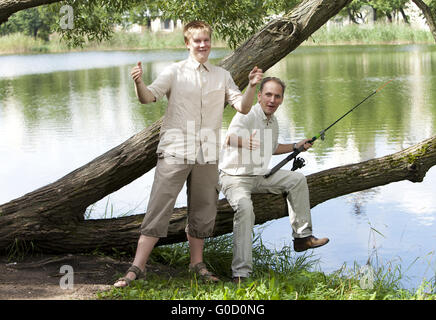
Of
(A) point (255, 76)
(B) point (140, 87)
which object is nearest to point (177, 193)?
(B) point (140, 87)

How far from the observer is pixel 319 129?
43.0 feet

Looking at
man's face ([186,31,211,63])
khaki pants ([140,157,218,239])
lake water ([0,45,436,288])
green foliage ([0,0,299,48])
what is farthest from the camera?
green foliage ([0,0,299,48])

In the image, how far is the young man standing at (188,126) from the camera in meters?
4.49

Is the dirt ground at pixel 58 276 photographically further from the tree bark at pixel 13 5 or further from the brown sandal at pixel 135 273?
the tree bark at pixel 13 5

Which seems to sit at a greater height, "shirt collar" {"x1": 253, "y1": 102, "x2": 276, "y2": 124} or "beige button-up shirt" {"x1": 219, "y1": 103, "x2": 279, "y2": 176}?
"shirt collar" {"x1": 253, "y1": 102, "x2": 276, "y2": 124}

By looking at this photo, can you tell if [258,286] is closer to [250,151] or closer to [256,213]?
[250,151]

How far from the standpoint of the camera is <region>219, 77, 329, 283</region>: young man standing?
479 centimetres

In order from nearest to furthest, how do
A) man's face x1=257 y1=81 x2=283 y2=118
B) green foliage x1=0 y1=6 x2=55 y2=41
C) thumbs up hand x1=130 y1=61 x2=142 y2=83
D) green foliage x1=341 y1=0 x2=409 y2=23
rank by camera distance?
1. thumbs up hand x1=130 y1=61 x2=142 y2=83
2. man's face x1=257 y1=81 x2=283 y2=118
3. green foliage x1=341 y1=0 x2=409 y2=23
4. green foliage x1=0 y1=6 x2=55 y2=41

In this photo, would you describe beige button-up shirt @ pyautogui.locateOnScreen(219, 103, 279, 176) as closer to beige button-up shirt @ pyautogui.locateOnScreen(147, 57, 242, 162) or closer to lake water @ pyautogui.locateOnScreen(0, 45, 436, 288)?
beige button-up shirt @ pyautogui.locateOnScreen(147, 57, 242, 162)

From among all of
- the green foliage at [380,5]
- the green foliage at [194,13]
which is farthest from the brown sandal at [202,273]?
the green foliage at [380,5]

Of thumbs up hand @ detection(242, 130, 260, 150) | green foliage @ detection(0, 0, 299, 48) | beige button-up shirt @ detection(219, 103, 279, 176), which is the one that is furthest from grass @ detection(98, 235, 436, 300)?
green foliage @ detection(0, 0, 299, 48)

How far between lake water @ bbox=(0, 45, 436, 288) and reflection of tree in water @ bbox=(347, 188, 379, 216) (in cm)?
1

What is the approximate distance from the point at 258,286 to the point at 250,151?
1002mm
